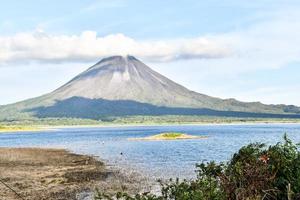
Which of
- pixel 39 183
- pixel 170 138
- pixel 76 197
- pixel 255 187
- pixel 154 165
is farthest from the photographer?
pixel 170 138

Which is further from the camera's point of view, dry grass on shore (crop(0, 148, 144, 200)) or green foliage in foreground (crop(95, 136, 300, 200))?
dry grass on shore (crop(0, 148, 144, 200))

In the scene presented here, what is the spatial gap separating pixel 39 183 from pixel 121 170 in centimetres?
1097

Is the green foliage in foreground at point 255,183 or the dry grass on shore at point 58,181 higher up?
the green foliage in foreground at point 255,183

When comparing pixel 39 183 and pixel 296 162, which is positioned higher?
pixel 296 162

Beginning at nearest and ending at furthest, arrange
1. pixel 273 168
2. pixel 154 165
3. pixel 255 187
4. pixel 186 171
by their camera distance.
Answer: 1. pixel 255 187
2. pixel 273 168
3. pixel 186 171
4. pixel 154 165

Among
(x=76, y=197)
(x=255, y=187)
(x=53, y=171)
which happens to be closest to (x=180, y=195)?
(x=255, y=187)

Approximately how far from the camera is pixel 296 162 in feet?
41.0

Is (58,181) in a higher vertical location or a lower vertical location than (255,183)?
lower

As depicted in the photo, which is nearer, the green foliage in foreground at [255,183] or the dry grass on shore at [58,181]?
the green foliage in foreground at [255,183]

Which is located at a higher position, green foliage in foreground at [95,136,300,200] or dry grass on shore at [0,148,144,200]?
green foliage in foreground at [95,136,300,200]

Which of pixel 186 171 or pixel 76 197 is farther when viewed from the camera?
pixel 186 171

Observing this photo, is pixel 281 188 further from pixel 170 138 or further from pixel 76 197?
pixel 170 138

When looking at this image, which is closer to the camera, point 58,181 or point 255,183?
point 255,183

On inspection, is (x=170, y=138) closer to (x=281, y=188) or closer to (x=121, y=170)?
(x=121, y=170)
